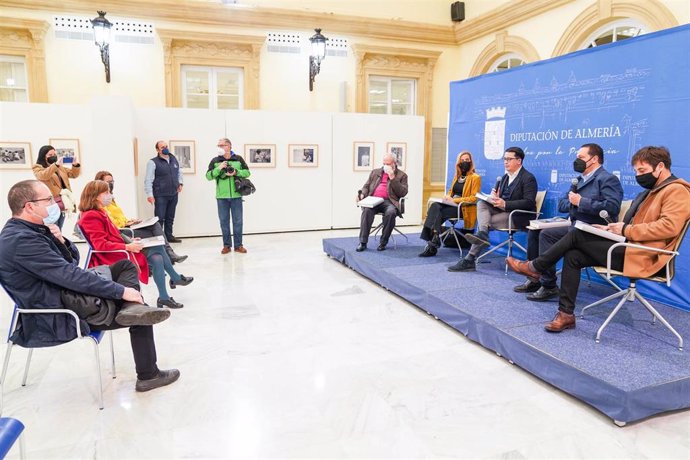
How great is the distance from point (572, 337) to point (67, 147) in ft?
25.6

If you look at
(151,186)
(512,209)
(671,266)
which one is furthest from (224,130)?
(671,266)

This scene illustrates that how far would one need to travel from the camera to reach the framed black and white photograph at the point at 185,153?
8.54 metres

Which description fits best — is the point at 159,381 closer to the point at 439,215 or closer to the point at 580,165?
the point at 580,165

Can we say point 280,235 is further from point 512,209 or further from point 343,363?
point 343,363

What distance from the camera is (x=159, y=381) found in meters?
3.18

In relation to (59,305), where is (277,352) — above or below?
below

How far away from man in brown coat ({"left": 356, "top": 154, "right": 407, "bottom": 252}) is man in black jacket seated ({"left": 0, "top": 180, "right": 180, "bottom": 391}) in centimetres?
396

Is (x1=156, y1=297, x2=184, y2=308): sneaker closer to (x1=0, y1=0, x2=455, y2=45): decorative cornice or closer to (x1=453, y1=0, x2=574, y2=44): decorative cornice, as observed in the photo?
(x1=0, y1=0, x2=455, y2=45): decorative cornice

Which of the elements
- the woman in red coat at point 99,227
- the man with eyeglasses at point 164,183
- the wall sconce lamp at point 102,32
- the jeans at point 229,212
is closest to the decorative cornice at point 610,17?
the jeans at point 229,212

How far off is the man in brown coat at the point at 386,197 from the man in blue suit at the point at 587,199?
2.38m

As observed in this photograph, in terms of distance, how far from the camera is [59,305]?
109 inches

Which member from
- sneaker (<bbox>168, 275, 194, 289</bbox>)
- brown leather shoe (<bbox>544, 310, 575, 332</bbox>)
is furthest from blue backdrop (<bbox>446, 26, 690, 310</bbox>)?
sneaker (<bbox>168, 275, 194, 289</bbox>)

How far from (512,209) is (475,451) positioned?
11.5ft

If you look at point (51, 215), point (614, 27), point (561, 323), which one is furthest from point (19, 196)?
point (614, 27)
